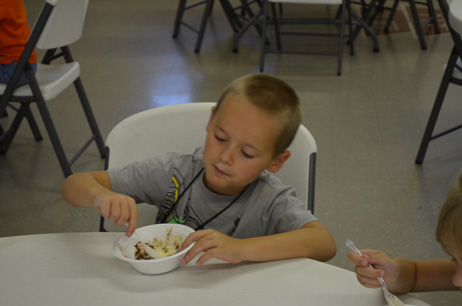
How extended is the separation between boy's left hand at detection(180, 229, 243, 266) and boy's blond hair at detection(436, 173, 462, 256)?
33 centimetres

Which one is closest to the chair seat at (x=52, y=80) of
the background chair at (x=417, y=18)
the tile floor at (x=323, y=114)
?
the tile floor at (x=323, y=114)

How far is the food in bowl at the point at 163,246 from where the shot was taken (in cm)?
100

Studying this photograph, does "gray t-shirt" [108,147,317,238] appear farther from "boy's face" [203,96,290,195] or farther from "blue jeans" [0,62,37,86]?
"blue jeans" [0,62,37,86]

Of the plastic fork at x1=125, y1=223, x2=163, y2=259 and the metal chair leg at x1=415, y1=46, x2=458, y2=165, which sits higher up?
the plastic fork at x1=125, y1=223, x2=163, y2=259

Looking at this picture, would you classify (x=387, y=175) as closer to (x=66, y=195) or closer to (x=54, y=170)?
(x=54, y=170)

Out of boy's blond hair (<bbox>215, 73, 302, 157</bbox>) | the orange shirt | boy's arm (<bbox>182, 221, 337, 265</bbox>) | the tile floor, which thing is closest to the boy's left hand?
boy's arm (<bbox>182, 221, 337, 265</bbox>)

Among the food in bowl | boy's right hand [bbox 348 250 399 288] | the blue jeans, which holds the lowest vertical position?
the blue jeans

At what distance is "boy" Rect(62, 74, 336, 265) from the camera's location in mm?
1015

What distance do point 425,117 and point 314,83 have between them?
737 mm

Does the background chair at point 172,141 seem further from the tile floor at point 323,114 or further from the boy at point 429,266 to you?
the tile floor at point 323,114

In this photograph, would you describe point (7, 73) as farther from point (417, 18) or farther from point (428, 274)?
point (417, 18)

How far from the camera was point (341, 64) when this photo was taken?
3.66 metres

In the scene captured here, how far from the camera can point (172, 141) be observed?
1.39 metres

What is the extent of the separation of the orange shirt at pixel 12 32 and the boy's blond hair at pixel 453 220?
1.95 m
